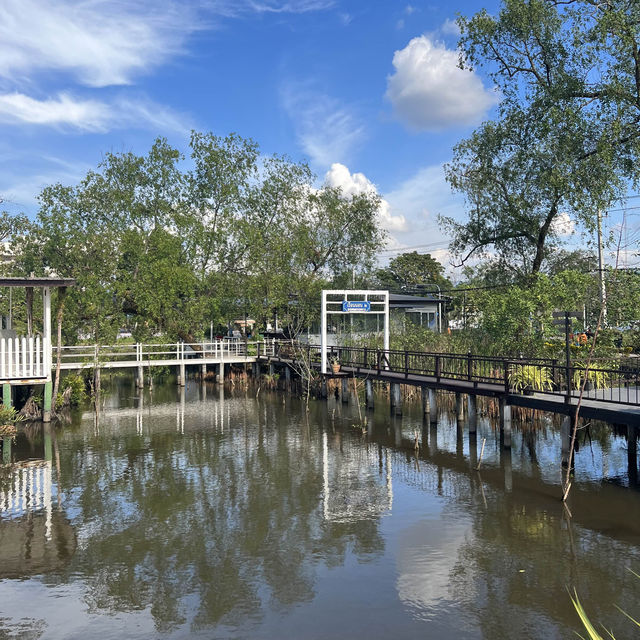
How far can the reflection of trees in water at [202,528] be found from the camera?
26.3 ft

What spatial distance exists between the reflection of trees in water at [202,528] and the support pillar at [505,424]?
507 cm

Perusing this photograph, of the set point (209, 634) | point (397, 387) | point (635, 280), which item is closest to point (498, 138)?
point (635, 280)

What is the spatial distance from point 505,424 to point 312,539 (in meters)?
7.71

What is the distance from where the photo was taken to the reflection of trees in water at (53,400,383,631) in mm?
8016

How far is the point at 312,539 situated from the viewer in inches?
393

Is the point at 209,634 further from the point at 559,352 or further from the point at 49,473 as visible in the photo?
the point at 559,352

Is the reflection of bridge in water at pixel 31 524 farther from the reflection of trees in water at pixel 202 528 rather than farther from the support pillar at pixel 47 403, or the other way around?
the support pillar at pixel 47 403

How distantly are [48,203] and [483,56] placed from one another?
24901 millimetres

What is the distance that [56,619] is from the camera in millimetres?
7410

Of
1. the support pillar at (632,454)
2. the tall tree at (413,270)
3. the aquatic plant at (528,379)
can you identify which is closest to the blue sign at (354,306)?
the aquatic plant at (528,379)

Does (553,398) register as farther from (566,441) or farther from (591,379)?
(591,379)

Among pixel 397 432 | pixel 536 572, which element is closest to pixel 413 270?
pixel 397 432

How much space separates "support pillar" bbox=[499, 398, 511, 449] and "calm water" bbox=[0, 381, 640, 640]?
34cm

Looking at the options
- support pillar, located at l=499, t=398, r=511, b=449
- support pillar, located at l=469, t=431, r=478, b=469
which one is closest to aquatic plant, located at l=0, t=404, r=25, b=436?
support pillar, located at l=469, t=431, r=478, b=469
